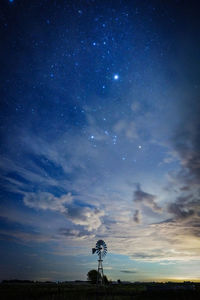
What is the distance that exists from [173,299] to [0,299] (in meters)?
21.7

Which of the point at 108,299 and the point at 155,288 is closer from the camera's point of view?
the point at 108,299

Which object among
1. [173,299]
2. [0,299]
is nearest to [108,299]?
[173,299]

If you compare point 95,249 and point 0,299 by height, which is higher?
point 95,249

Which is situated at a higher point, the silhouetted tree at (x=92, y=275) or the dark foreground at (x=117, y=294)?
the dark foreground at (x=117, y=294)

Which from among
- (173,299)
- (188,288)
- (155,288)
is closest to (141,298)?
(173,299)

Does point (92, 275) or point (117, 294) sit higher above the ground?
point (117, 294)

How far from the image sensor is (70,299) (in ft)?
75.7

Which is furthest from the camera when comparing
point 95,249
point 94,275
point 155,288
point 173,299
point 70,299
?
point 94,275

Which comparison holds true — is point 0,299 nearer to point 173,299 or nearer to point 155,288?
point 173,299

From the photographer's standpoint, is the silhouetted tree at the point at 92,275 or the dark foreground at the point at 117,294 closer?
the dark foreground at the point at 117,294

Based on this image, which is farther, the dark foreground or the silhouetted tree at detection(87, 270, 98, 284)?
the silhouetted tree at detection(87, 270, 98, 284)

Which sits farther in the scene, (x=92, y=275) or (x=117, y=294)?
(x=92, y=275)

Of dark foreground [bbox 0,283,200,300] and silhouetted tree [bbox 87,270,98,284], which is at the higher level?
dark foreground [bbox 0,283,200,300]

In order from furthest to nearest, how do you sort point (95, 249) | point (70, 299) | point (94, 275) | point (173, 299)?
point (94, 275) → point (95, 249) → point (173, 299) → point (70, 299)
